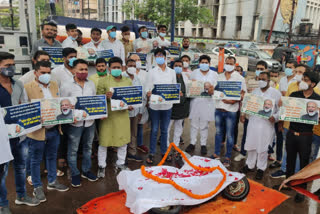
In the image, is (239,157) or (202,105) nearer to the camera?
(239,157)

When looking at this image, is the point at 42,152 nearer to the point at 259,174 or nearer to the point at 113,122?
the point at 113,122

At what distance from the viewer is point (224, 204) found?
3777 millimetres

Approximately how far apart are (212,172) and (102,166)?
199cm

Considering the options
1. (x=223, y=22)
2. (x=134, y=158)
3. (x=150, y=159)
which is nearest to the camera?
(x=150, y=159)

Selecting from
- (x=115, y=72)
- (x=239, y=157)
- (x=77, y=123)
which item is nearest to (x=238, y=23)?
(x=239, y=157)

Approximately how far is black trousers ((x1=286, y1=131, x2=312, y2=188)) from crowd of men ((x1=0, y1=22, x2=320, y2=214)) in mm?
14

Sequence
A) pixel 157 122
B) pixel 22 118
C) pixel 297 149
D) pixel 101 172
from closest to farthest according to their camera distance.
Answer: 1. pixel 22 118
2. pixel 297 149
3. pixel 101 172
4. pixel 157 122

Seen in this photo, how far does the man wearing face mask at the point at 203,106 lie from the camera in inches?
221

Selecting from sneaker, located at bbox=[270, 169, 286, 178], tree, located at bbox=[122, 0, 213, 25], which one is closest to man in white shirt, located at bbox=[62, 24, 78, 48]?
sneaker, located at bbox=[270, 169, 286, 178]

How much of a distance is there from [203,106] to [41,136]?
11.1 feet

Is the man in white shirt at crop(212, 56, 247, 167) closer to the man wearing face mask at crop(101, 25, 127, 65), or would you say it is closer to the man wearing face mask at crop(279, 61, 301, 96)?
the man wearing face mask at crop(279, 61, 301, 96)

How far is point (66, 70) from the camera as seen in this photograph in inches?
179

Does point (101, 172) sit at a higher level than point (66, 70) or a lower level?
lower

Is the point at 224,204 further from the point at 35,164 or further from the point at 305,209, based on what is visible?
the point at 35,164
